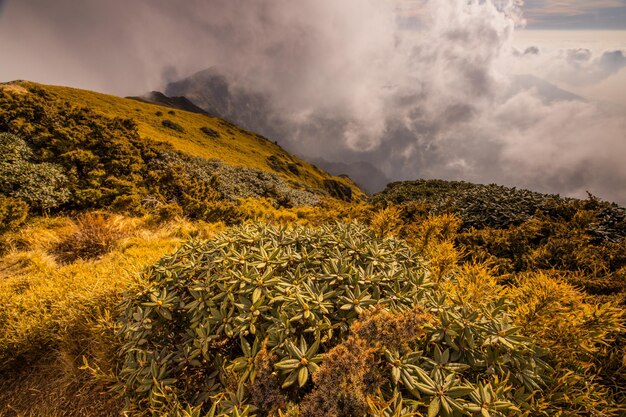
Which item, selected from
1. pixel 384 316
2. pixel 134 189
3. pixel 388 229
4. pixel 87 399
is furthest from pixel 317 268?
pixel 134 189

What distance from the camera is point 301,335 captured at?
2174 millimetres

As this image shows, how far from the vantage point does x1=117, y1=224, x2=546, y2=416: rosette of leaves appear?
1922 millimetres

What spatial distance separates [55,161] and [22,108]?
3621 mm

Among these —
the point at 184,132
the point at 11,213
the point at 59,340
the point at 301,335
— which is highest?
the point at 184,132

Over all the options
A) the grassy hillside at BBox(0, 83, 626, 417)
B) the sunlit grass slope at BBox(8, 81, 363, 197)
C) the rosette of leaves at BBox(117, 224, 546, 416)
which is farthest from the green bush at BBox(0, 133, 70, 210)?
the sunlit grass slope at BBox(8, 81, 363, 197)

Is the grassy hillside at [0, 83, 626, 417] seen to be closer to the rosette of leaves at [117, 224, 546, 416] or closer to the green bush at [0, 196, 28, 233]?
the rosette of leaves at [117, 224, 546, 416]

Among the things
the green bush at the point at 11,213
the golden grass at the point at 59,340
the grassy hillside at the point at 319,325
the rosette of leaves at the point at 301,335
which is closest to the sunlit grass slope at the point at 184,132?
the green bush at the point at 11,213

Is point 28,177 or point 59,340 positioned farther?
point 28,177

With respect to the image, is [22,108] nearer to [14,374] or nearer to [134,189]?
[134,189]

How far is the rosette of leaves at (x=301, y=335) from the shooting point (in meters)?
1.92

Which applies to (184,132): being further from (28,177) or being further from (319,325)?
(319,325)

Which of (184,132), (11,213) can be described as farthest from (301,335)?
(184,132)

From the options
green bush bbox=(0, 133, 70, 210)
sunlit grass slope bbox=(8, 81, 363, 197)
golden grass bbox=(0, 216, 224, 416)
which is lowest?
golden grass bbox=(0, 216, 224, 416)

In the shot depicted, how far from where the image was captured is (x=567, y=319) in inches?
94.4
